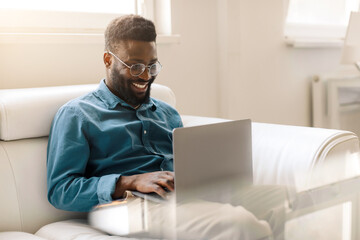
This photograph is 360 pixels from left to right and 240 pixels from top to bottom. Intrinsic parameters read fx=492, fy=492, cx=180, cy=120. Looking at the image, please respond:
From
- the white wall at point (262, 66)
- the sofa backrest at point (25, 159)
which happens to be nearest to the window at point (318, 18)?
the white wall at point (262, 66)

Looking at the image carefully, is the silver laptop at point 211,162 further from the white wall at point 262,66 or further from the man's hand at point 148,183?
the white wall at point 262,66

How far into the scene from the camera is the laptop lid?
0.81 m

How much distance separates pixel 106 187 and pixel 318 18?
2.45 metres

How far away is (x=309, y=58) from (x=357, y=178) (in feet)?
7.19

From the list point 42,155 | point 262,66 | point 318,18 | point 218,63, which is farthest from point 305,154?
point 318,18

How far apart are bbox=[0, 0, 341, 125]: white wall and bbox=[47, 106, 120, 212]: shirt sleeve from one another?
470 mm

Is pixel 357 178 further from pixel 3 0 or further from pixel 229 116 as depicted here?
pixel 229 116

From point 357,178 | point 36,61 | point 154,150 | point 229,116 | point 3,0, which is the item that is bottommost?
point 229,116

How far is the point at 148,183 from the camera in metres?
1.07

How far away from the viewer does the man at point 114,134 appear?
121 centimetres

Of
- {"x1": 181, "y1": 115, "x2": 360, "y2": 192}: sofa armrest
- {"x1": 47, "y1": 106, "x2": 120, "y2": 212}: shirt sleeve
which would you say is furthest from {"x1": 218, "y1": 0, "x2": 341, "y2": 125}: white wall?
{"x1": 47, "y1": 106, "x2": 120, "y2": 212}: shirt sleeve

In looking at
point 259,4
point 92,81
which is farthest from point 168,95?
point 259,4

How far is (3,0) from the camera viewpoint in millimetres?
1706

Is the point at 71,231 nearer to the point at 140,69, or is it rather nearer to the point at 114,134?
the point at 114,134
